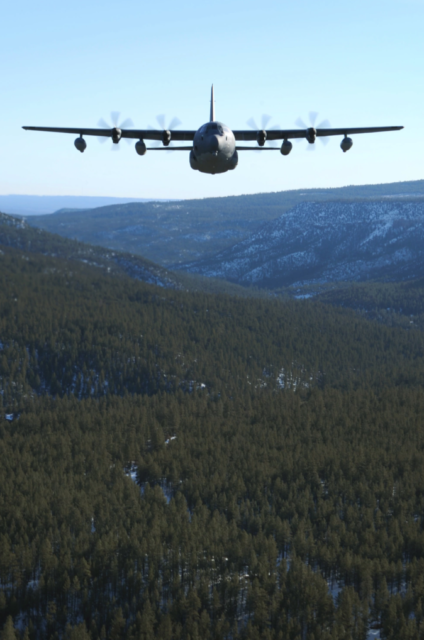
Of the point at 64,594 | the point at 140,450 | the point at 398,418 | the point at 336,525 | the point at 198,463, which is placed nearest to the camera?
the point at 64,594

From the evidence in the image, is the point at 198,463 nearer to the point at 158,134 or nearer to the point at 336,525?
the point at 336,525

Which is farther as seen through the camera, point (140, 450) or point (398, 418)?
point (398, 418)

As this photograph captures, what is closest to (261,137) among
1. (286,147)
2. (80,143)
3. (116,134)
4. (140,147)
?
(286,147)

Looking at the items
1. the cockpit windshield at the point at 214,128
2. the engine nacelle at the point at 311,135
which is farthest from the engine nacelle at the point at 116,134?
the engine nacelle at the point at 311,135

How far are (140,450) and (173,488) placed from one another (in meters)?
24.2

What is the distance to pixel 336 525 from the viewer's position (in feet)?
421

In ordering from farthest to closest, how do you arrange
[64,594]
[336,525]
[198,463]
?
[198,463], [336,525], [64,594]

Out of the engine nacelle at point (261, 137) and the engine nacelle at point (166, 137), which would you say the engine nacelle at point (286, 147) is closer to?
the engine nacelle at point (261, 137)

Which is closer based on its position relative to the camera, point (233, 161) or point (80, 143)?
point (233, 161)

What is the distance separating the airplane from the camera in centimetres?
5853

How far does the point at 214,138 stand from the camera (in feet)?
189

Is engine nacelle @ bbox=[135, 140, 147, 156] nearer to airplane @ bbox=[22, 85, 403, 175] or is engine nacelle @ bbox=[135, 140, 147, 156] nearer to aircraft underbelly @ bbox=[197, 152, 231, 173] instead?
airplane @ bbox=[22, 85, 403, 175]

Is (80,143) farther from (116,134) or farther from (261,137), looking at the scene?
(261,137)

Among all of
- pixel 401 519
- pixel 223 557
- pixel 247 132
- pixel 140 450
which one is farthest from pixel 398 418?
pixel 247 132
